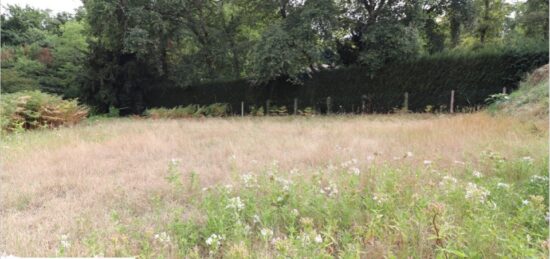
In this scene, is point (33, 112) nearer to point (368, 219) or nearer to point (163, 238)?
point (163, 238)

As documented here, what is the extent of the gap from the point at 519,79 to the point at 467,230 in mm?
11103

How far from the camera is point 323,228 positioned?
210 cm

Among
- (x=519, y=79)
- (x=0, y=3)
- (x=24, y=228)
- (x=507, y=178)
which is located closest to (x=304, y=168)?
(x=507, y=178)

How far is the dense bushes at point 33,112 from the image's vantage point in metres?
8.09

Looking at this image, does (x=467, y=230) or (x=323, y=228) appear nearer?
(x=467, y=230)

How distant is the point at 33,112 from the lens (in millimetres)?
8867

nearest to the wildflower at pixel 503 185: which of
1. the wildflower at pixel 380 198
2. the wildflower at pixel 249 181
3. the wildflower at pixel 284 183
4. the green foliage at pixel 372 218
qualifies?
the green foliage at pixel 372 218

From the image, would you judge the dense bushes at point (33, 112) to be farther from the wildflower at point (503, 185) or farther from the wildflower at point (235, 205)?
the wildflower at point (503, 185)

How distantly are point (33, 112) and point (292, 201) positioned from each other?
934 centimetres

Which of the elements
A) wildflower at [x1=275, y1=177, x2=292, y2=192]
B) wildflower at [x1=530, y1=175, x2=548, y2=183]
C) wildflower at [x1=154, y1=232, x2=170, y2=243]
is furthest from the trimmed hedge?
wildflower at [x1=154, y1=232, x2=170, y2=243]

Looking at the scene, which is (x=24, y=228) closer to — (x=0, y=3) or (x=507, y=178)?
(x=507, y=178)

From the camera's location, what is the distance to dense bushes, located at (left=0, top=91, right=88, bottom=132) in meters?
8.09

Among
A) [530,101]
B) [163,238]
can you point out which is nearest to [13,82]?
[163,238]

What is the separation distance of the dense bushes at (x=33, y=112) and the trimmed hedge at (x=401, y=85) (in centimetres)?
807
